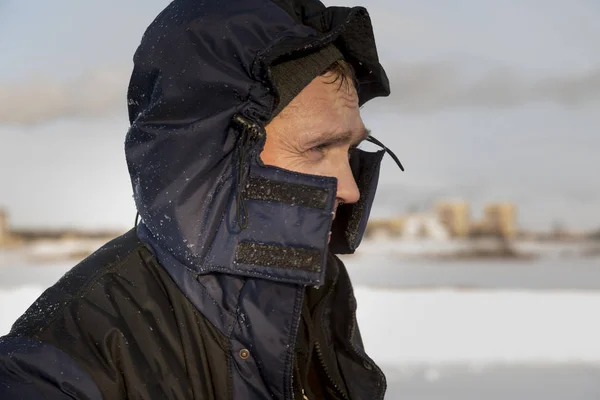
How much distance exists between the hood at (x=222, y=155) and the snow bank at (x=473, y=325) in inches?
132

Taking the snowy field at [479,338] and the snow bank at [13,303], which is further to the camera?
the snow bank at [13,303]

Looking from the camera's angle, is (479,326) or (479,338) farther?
(479,326)

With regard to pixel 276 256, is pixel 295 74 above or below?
above

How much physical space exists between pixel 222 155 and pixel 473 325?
4631mm

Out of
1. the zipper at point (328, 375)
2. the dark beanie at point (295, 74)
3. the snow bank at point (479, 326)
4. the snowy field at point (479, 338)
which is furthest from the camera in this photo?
the snow bank at point (479, 326)

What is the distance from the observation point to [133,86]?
1104mm

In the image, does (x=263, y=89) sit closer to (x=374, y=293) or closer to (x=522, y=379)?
(x=522, y=379)

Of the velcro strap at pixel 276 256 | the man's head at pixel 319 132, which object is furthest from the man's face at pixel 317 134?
the velcro strap at pixel 276 256

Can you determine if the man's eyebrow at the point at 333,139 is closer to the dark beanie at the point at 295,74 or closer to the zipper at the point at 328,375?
the dark beanie at the point at 295,74

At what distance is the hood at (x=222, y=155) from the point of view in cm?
102

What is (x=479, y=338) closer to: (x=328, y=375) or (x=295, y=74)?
(x=328, y=375)

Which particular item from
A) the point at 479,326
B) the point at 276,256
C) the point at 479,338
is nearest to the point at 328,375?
the point at 276,256

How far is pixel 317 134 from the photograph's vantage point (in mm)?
1090

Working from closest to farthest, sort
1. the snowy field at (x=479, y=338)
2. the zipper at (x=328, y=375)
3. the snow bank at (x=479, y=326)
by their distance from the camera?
1. the zipper at (x=328, y=375)
2. the snowy field at (x=479, y=338)
3. the snow bank at (x=479, y=326)
